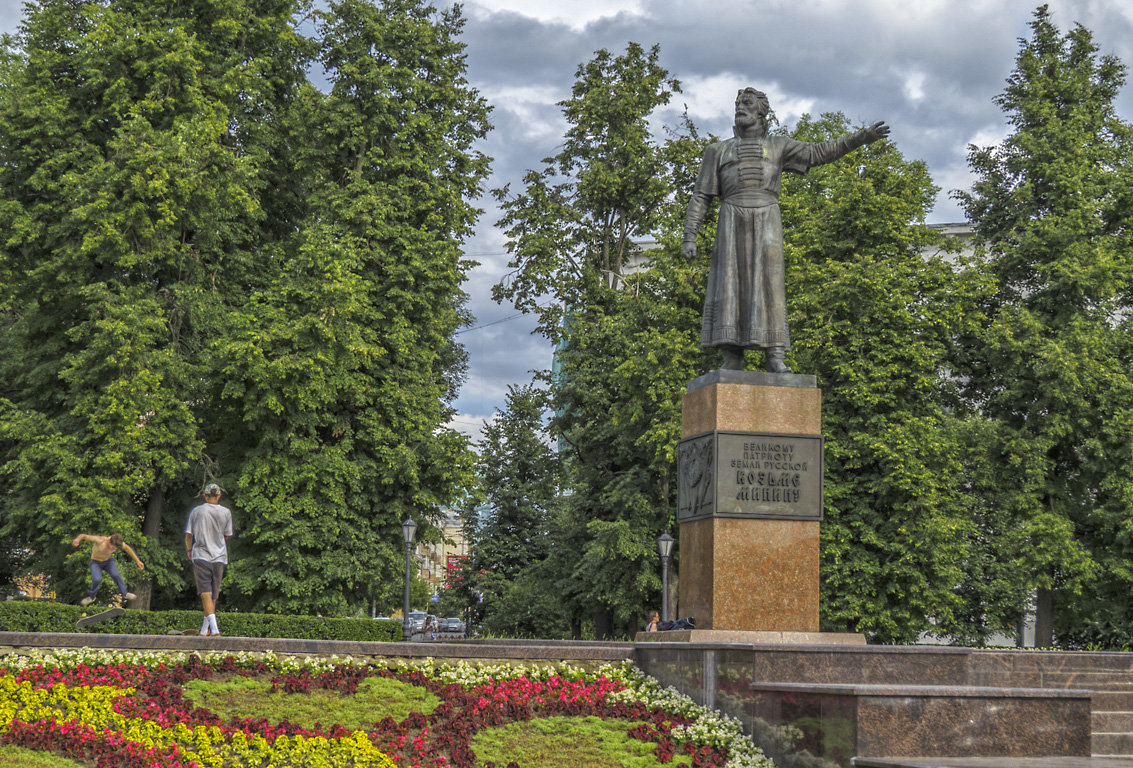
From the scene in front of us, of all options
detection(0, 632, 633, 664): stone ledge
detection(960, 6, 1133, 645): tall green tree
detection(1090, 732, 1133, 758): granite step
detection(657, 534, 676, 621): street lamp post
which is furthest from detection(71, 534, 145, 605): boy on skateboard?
detection(960, 6, 1133, 645): tall green tree

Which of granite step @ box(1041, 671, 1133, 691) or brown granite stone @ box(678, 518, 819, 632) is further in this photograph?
brown granite stone @ box(678, 518, 819, 632)

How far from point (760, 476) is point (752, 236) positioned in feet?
8.86

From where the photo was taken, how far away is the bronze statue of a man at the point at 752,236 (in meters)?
12.4

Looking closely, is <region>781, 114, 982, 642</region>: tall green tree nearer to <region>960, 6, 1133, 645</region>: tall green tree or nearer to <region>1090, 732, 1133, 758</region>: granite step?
<region>960, 6, 1133, 645</region>: tall green tree

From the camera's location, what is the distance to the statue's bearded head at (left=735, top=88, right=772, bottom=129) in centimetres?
1270

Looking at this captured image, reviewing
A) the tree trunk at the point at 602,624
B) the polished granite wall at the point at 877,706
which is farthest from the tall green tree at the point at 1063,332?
the polished granite wall at the point at 877,706

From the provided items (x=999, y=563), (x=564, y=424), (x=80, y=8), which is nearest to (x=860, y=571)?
(x=999, y=563)

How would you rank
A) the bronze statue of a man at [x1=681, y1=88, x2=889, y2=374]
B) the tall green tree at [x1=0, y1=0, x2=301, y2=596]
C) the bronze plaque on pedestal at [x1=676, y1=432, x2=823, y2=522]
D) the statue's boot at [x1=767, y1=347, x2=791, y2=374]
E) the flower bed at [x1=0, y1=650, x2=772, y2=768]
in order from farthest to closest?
1. the tall green tree at [x1=0, y1=0, x2=301, y2=596]
2. the bronze statue of a man at [x1=681, y1=88, x2=889, y2=374]
3. the statue's boot at [x1=767, y1=347, x2=791, y2=374]
4. the bronze plaque on pedestal at [x1=676, y1=432, x2=823, y2=522]
5. the flower bed at [x1=0, y1=650, x2=772, y2=768]

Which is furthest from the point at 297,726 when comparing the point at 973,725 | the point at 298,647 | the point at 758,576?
the point at 973,725

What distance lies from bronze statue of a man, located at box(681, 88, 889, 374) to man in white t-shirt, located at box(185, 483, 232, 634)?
5.98 metres

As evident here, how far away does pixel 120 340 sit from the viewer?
906 inches

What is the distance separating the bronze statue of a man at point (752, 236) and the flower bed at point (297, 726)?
3723 millimetres

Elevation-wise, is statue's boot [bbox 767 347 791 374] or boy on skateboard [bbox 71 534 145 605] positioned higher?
statue's boot [bbox 767 347 791 374]

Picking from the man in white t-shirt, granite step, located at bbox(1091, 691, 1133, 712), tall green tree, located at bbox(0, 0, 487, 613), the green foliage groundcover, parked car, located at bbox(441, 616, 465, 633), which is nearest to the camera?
granite step, located at bbox(1091, 691, 1133, 712)
